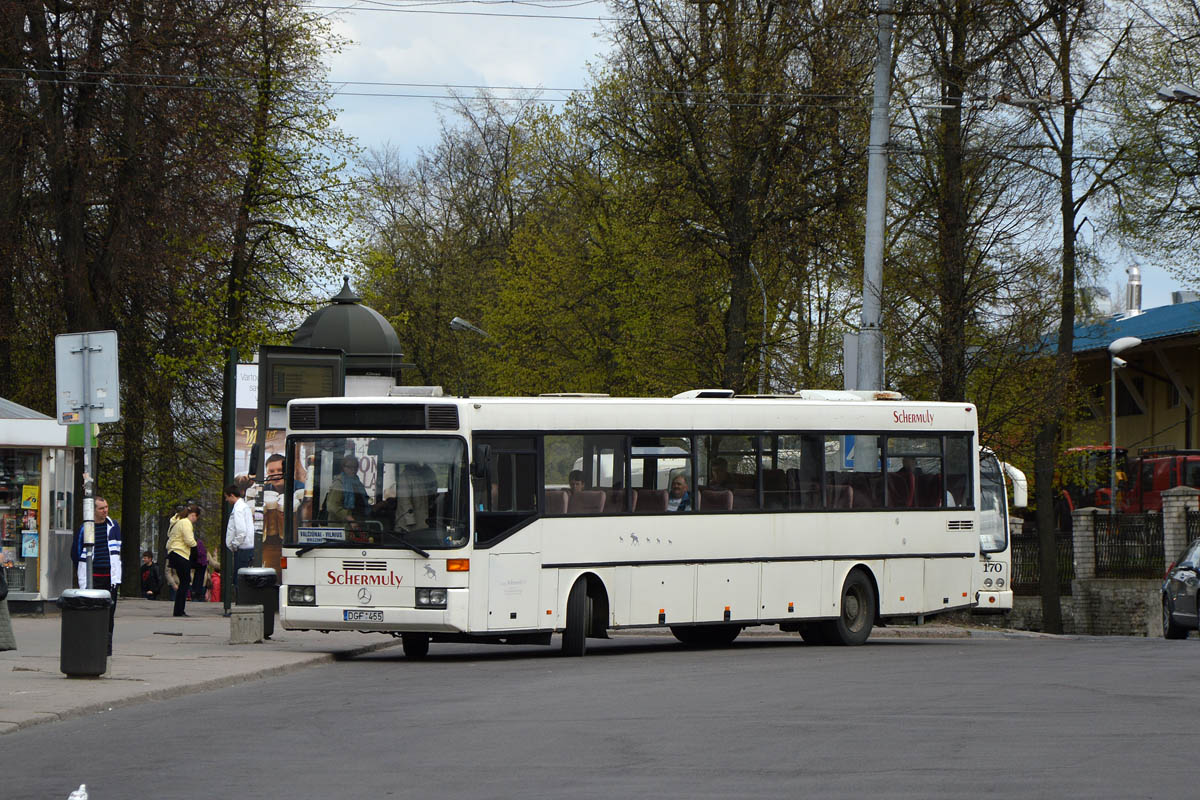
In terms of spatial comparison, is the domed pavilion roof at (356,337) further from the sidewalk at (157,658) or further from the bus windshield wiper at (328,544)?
the bus windshield wiper at (328,544)

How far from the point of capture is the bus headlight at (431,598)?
18906 mm

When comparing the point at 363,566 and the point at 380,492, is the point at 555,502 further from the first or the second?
the point at 363,566

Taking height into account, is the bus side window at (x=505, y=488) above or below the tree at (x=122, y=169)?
below

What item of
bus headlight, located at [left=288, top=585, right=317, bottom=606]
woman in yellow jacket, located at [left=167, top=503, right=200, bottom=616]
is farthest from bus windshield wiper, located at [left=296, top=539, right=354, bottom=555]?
woman in yellow jacket, located at [left=167, top=503, right=200, bottom=616]

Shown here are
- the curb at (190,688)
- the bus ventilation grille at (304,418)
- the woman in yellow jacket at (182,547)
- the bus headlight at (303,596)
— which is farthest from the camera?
the woman in yellow jacket at (182,547)

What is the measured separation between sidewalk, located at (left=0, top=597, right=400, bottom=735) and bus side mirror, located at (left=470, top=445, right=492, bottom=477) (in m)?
2.66

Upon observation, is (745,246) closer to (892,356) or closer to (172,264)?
(892,356)

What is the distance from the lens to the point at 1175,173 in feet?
130

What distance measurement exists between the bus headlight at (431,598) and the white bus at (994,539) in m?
12.3

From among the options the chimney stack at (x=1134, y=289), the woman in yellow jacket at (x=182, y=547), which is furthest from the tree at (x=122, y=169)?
the chimney stack at (x=1134, y=289)

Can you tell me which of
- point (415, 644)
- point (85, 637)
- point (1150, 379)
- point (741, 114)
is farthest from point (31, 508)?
point (1150, 379)

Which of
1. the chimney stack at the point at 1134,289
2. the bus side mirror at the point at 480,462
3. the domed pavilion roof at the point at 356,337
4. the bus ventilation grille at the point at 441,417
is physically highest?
the chimney stack at the point at 1134,289

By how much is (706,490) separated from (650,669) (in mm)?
3426

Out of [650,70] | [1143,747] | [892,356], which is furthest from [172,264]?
[1143,747]
